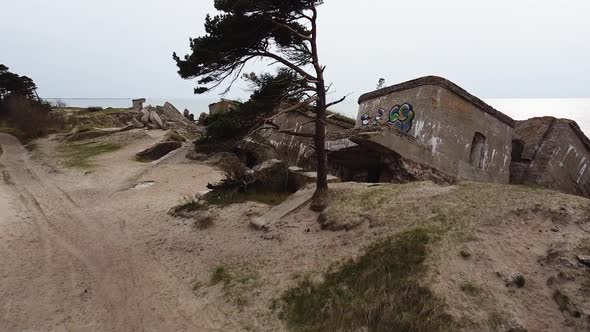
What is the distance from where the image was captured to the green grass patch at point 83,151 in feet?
80.7

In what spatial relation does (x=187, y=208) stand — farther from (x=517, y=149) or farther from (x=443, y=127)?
(x=517, y=149)

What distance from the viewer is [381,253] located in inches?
333

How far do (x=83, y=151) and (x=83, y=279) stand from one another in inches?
805

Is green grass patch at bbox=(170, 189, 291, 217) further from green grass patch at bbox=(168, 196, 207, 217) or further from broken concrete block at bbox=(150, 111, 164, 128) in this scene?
broken concrete block at bbox=(150, 111, 164, 128)

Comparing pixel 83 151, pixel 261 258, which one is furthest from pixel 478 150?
pixel 83 151

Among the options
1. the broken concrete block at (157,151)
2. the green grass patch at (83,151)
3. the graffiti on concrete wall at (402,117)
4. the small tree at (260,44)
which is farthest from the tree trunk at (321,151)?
the broken concrete block at (157,151)

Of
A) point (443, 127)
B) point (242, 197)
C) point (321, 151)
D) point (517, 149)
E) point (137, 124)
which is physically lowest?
point (242, 197)

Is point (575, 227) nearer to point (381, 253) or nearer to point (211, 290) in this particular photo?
point (381, 253)

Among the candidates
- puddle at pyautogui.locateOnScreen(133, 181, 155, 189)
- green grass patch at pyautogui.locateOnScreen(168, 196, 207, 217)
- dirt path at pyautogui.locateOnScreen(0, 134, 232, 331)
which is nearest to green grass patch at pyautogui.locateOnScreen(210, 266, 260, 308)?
dirt path at pyautogui.locateOnScreen(0, 134, 232, 331)

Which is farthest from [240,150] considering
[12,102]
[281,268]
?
[12,102]

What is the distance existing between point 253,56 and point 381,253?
5.92m

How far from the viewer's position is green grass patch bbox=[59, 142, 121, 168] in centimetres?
2459

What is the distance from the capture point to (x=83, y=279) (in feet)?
33.3

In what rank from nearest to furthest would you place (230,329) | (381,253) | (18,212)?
1. (230,329)
2. (381,253)
3. (18,212)
